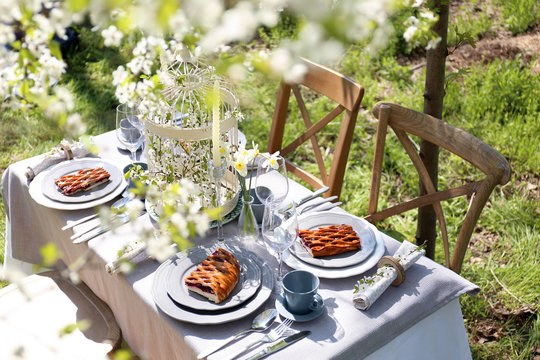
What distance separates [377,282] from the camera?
1.61m

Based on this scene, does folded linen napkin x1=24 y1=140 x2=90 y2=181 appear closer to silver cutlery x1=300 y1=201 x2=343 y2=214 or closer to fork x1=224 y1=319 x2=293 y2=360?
silver cutlery x1=300 y1=201 x2=343 y2=214

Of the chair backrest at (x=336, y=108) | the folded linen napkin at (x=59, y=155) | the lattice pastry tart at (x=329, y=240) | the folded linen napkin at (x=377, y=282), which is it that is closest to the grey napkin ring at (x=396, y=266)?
the folded linen napkin at (x=377, y=282)

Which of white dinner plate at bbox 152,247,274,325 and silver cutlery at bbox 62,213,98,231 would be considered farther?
silver cutlery at bbox 62,213,98,231

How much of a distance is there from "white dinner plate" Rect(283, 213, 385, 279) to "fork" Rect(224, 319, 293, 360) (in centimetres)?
21

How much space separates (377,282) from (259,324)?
335 mm

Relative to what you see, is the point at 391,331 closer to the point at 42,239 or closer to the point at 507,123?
the point at 42,239

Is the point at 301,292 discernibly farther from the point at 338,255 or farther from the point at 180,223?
the point at 180,223

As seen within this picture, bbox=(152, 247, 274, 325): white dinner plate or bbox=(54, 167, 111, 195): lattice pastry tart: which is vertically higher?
bbox=(54, 167, 111, 195): lattice pastry tart

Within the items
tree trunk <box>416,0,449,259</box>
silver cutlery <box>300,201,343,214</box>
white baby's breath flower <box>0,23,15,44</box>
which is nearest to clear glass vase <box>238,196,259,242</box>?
silver cutlery <box>300,201,343,214</box>

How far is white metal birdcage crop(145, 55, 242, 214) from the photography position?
1.78m

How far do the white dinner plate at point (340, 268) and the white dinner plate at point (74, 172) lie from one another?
2.32 feet

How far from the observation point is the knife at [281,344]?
1460 millimetres

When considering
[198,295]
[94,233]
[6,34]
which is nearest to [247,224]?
[198,295]

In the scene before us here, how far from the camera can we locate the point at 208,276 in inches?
64.5
